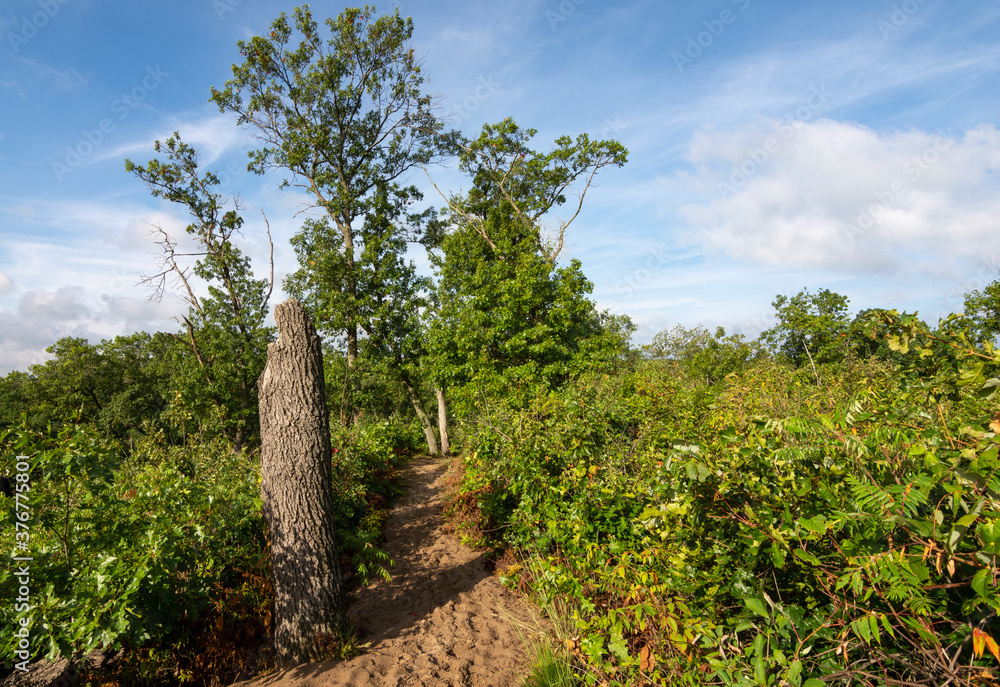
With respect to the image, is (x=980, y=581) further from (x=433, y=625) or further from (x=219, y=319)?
(x=219, y=319)

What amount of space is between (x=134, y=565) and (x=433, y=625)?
9.93ft

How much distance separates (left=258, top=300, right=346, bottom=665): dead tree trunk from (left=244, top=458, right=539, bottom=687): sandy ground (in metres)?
0.35

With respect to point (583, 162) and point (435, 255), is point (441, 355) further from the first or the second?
point (583, 162)

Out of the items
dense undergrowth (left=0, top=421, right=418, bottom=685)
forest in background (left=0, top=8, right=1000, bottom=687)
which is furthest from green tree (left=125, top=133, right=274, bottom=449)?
dense undergrowth (left=0, top=421, right=418, bottom=685)

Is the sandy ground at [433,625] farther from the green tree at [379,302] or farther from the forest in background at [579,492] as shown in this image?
the green tree at [379,302]

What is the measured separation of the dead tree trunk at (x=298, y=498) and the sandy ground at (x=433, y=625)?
35cm

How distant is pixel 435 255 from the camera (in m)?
18.6

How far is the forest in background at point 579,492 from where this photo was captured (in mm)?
1997

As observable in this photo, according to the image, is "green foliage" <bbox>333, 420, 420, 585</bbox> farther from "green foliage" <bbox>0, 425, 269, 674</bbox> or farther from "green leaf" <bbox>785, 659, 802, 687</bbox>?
"green leaf" <bbox>785, 659, 802, 687</bbox>

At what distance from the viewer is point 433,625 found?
17.1 feet

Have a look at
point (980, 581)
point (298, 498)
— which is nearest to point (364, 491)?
point (298, 498)

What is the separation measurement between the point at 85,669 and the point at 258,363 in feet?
43.2

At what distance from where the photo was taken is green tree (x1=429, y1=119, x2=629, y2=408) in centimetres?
1367

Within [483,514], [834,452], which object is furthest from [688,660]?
[483,514]
